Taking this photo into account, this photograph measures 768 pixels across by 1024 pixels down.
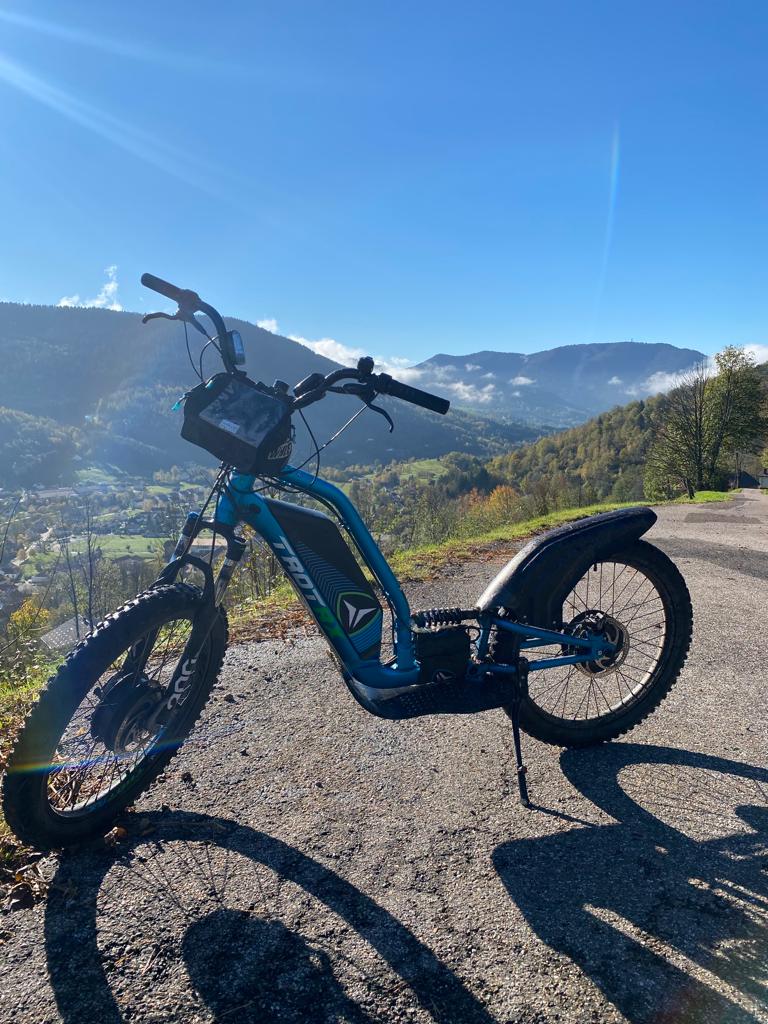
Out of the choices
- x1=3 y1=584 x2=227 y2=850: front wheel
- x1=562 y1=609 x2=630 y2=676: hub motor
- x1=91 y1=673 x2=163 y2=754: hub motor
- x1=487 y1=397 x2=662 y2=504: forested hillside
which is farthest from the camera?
x1=487 y1=397 x2=662 y2=504: forested hillside

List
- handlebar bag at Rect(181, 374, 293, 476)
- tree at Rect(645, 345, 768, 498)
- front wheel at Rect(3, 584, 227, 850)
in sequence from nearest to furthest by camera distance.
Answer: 1. front wheel at Rect(3, 584, 227, 850)
2. handlebar bag at Rect(181, 374, 293, 476)
3. tree at Rect(645, 345, 768, 498)

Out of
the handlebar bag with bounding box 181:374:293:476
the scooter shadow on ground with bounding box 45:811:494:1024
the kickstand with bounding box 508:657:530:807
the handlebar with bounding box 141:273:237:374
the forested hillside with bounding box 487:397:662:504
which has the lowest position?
the scooter shadow on ground with bounding box 45:811:494:1024

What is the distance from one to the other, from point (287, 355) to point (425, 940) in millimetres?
153831

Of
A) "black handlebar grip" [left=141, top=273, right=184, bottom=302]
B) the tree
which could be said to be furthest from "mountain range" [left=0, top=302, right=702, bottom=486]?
"black handlebar grip" [left=141, top=273, right=184, bottom=302]

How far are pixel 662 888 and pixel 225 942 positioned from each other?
154 centimetres

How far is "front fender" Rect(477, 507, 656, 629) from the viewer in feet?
9.52

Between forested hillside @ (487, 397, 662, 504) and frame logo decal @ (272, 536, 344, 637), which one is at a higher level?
forested hillside @ (487, 397, 662, 504)

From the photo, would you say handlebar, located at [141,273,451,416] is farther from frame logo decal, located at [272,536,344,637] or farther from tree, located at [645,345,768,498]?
tree, located at [645,345,768,498]

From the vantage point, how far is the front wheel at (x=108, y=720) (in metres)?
1.98

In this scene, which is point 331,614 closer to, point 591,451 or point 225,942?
point 225,942

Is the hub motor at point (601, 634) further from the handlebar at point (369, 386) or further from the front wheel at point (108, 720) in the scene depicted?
the front wheel at point (108, 720)

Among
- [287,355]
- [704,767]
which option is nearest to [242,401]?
[704,767]

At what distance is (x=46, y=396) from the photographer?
364ft

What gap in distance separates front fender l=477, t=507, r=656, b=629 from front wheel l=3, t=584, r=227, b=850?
4.72 feet
